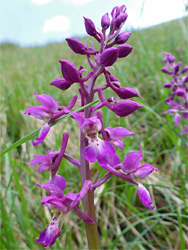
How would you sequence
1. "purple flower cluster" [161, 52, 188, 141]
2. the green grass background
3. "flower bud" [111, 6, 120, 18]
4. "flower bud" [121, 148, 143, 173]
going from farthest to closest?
"purple flower cluster" [161, 52, 188, 141]
the green grass background
"flower bud" [111, 6, 120, 18]
"flower bud" [121, 148, 143, 173]

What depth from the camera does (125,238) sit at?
1.65 metres

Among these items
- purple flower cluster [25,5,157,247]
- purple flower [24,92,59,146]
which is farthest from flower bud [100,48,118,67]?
purple flower [24,92,59,146]

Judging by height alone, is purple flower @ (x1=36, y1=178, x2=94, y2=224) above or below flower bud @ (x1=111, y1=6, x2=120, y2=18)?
below

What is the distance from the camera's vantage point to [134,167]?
99cm

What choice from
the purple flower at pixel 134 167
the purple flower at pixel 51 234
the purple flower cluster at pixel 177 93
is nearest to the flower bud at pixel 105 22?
the purple flower at pixel 134 167

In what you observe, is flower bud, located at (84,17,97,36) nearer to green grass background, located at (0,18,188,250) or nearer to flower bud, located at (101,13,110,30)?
flower bud, located at (101,13,110,30)

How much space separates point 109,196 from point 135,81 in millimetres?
1653

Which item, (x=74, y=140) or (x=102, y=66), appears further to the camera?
(x=74, y=140)

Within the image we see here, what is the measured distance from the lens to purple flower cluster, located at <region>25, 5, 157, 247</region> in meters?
0.89

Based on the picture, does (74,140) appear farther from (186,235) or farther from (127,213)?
(186,235)

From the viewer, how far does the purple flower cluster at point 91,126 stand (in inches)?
35.2

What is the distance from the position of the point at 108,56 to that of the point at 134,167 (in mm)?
382

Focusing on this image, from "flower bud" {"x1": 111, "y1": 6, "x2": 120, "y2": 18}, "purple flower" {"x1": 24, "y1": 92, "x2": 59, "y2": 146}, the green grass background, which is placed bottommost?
the green grass background

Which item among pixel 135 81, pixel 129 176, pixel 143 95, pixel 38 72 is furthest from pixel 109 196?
pixel 38 72
